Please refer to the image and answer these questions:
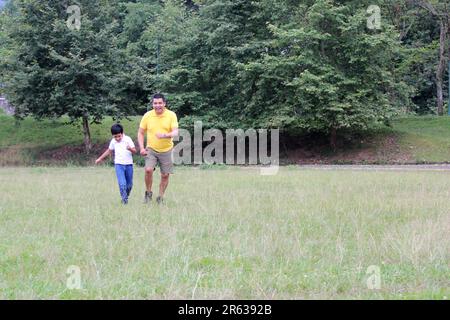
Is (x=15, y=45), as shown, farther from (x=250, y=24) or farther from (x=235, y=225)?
(x=235, y=225)

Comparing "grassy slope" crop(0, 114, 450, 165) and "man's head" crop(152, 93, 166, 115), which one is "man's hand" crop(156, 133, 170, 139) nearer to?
"man's head" crop(152, 93, 166, 115)

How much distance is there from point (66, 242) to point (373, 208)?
5235 mm

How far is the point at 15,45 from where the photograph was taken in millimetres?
31609

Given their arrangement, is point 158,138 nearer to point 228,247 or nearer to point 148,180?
point 148,180

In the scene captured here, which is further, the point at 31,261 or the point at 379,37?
the point at 379,37

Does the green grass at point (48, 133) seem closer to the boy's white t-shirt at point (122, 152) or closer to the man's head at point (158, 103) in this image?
the boy's white t-shirt at point (122, 152)

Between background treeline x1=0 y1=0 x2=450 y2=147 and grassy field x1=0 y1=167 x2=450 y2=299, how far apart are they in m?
18.1

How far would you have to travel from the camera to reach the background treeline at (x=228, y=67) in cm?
2930

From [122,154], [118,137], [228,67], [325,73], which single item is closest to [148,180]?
[122,154]

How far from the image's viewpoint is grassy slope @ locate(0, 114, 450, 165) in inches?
1169

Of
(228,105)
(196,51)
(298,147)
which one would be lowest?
(298,147)

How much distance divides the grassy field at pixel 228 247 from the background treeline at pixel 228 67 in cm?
1814

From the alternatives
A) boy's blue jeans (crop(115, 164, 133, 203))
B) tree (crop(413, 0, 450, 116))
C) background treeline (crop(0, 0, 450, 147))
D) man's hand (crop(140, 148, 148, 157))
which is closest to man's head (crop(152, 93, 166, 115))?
man's hand (crop(140, 148, 148, 157))
